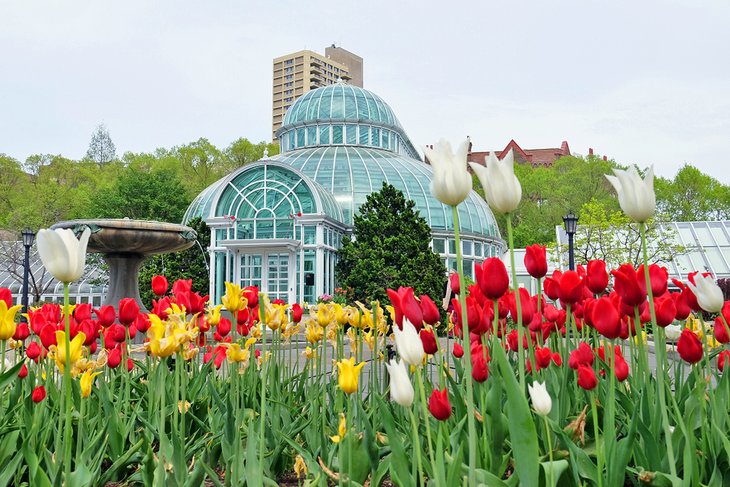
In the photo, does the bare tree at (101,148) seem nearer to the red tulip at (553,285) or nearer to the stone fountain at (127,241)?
the stone fountain at (127,241)

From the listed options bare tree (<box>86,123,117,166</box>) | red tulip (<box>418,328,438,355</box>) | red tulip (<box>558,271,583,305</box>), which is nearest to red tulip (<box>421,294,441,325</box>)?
red tulip (<box>418,328,438,355</box>)

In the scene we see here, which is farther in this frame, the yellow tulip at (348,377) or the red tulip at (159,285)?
the red tulip at (159,285)

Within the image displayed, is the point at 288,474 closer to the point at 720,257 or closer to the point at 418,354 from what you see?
the point at 418,354

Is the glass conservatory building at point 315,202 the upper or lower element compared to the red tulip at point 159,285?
upper

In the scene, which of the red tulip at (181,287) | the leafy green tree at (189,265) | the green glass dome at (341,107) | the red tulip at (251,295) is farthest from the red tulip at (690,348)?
the green glass dome at (341,107)

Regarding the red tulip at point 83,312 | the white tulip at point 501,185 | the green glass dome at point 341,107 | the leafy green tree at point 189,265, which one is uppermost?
the green glass dome at point 341,107

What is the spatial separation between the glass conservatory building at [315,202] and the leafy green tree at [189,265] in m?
0.55

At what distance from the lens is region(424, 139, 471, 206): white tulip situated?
1.29 meters

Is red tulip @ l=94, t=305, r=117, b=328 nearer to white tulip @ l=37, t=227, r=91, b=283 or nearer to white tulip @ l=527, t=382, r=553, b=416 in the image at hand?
white tulip @ l=37, t=227, r=91, b=283

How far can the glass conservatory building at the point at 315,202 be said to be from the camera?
2288 centimetres

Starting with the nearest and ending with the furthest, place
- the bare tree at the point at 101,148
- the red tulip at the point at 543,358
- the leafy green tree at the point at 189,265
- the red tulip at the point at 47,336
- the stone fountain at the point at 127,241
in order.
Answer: the red tulip at the point at 543,358 < the red tulip at the point at 47,336 < the stone fountain at the point at 127,241 < the leafy green tree at the point at 189,265 < the bare tree at the point at 101,148

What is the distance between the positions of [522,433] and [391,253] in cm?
1864

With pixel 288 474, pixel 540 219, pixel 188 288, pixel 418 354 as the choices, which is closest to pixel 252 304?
pixel 188 288

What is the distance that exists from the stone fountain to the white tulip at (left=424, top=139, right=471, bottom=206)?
8.63 metres
